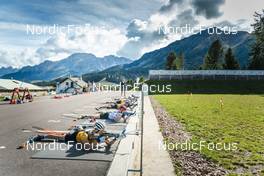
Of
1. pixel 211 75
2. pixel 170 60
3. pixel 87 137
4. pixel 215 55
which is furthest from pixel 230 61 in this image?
pixel 87 137


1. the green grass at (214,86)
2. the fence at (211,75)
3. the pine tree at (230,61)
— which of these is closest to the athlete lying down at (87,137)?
the green grass at (214,86)

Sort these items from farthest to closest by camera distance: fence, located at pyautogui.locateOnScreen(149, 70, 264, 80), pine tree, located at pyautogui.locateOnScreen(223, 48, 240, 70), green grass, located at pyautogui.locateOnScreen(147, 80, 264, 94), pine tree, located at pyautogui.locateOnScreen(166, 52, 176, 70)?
pine tree, located at pyautogui.locateOnScreen(166, 52, 176, 70) < pine tree, located at pyautogui.locateOnScreen(223, 48, 240, 70) < fence, located at pyautogui.locateOnScreen(149, 70, 264, 80) < green grass, located at pyautogui.locateOnScreen(147, 80, 264, 94)

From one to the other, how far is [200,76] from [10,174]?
92812 millimetres

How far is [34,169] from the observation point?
29.6ft

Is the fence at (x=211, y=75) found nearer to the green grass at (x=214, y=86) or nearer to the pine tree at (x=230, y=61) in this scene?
the green grass at (x=214, y=86)

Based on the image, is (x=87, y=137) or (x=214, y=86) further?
(x=214, y=86)

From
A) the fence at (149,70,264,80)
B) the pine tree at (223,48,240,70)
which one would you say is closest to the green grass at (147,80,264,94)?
the fence at (149,70,264,80)

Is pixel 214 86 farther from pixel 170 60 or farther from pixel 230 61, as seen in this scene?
pixel 170 60

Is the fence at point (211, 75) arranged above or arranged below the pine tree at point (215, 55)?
below

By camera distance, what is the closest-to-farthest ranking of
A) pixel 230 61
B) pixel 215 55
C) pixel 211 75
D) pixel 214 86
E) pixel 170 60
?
pixel 214 86 → pixel 211 75 → pixel 230 61 → pixel 215 55 → pixel 170 60

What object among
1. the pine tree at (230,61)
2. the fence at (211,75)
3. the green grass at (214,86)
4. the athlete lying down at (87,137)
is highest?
the pine tree at (230,61)

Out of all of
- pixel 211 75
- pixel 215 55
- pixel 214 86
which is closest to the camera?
pixel 214 86

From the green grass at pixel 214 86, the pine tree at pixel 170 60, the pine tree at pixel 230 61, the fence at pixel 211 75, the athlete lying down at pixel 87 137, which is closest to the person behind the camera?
the athlete lying down at pixel 87 137

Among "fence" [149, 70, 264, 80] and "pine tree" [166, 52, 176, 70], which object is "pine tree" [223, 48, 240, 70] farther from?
"pine tree" [166, 52, 176, 70]
